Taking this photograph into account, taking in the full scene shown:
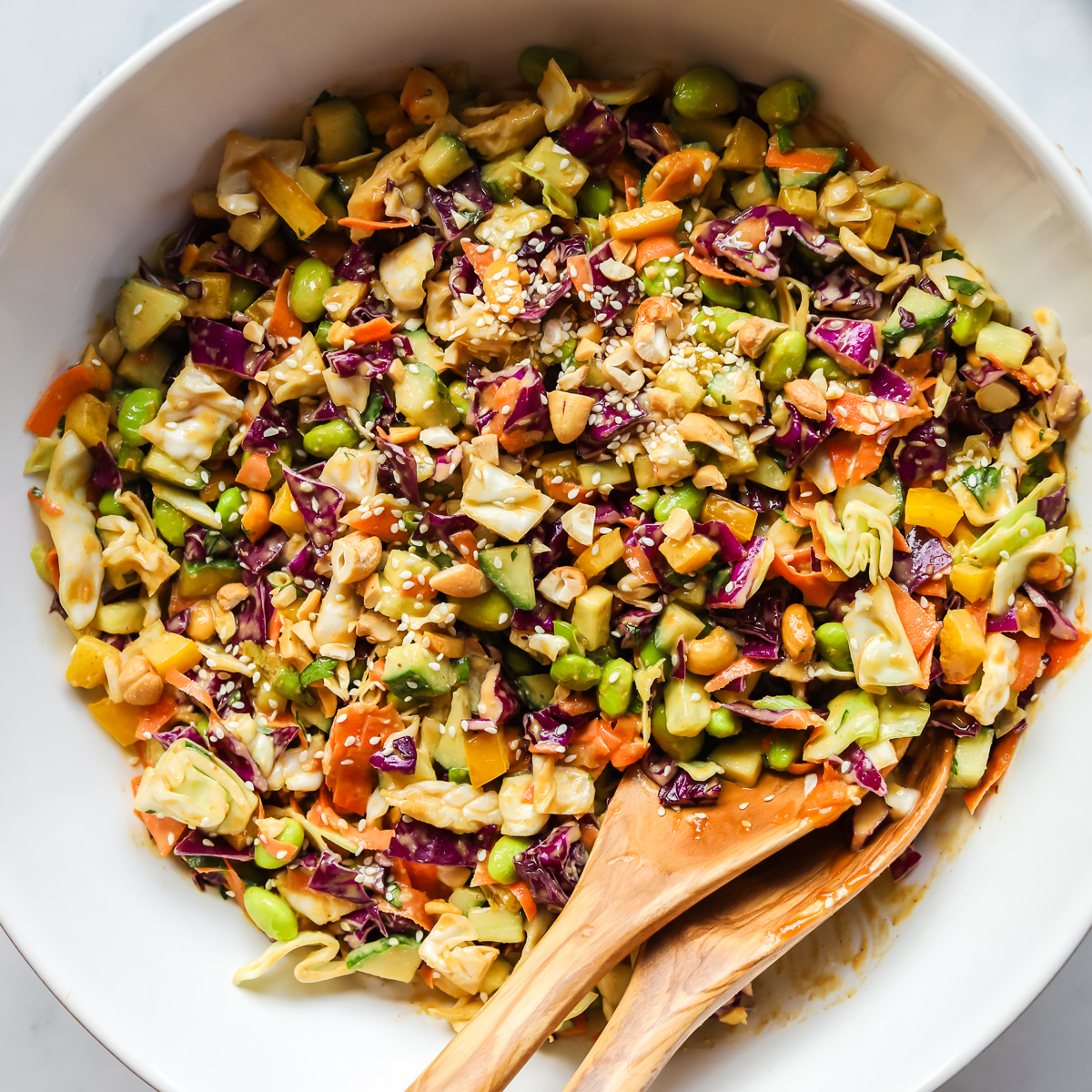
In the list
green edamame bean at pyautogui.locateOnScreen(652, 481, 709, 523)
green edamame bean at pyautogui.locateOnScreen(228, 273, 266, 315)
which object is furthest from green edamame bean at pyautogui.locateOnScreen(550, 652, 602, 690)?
green edamame bean at pyautogui.locateOnScreen(228, 273, 266, 315)

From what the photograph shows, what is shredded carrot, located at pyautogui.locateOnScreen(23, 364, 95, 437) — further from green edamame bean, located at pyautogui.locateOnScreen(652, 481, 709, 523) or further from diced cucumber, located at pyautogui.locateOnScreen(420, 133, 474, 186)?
green edamame bean, located at pyautogui.locateOnScreen(652, 481, 709, 523)

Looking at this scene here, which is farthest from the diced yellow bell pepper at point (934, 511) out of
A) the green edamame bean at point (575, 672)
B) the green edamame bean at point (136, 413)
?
the green edamame bean at point (136, 413)

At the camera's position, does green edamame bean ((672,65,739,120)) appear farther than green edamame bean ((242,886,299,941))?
No

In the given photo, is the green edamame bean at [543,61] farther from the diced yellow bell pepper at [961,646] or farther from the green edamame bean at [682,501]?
the diced yellow bell pepper at [961,646]

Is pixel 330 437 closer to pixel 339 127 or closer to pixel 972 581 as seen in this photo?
pixel 339 127

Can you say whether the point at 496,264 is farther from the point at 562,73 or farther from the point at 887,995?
the point at 887,995

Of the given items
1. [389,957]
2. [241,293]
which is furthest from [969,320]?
[389,957]

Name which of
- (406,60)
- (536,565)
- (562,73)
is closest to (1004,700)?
(536,565)
